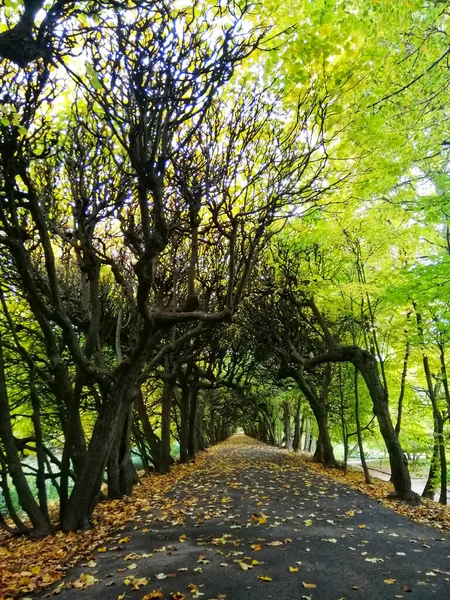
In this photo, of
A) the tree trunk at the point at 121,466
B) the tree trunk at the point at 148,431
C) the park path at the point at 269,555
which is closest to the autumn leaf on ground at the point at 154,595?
the park path at the point at 269,555

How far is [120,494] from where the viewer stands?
1073cm

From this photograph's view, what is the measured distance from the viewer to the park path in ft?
14.9

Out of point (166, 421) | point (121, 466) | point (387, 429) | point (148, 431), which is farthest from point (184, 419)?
point (387, 429)

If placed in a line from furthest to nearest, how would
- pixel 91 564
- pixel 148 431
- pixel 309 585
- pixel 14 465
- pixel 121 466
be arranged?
pixel 148 431, pixel 121 466, pixel 14 465, pixel 91 564, pixel 309 585

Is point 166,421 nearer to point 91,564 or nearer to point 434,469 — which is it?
point 434,469

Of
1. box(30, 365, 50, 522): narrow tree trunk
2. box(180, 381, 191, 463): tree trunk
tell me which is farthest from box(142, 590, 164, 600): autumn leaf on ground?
box(180, 381, 191, 463): tree trunk

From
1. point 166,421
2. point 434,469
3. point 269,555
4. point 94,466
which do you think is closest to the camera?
point 269,555

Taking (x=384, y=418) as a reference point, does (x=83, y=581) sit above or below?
below

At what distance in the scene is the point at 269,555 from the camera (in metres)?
5.59

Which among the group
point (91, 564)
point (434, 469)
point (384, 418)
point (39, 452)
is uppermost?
point (384, 418)

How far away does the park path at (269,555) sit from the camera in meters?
4.53

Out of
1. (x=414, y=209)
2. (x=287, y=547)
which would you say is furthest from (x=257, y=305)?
(x=287, y=547)

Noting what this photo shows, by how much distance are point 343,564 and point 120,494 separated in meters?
7.04

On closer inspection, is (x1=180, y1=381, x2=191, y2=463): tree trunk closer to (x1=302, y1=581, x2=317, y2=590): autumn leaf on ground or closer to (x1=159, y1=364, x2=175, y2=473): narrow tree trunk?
(x1=159, y1=364, x2=175, y2=473): narrow tree trunk
